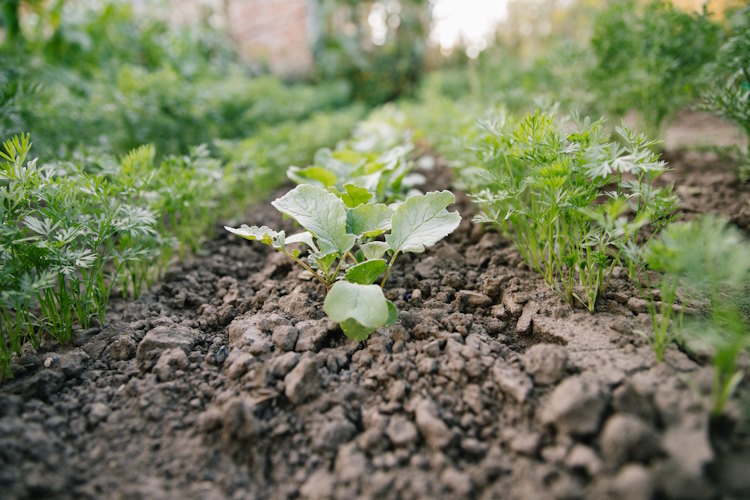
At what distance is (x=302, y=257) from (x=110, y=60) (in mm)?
4348

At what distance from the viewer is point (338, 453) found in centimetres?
105

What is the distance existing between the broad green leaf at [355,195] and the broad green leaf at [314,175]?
382 millimetres

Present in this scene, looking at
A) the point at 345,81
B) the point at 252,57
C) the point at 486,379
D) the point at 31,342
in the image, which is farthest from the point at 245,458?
the point at 252,57

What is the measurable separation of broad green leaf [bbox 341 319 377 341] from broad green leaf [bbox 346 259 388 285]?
0.55ft

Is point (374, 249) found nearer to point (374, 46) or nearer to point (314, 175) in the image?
point (314, 175)

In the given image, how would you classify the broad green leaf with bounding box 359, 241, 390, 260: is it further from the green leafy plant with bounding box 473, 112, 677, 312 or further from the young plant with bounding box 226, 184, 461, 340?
the green leafy plant with bounding box 473, 112, 677, 312

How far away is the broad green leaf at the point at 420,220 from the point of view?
4.80 feet

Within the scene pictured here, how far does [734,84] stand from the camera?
2.00 metres

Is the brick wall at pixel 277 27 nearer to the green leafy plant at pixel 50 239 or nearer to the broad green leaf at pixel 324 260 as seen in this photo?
the green leafy plant at pixel 50 239

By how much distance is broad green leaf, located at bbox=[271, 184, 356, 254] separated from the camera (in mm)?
1461

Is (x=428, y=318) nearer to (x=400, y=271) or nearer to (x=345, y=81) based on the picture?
(x=400, y=271)

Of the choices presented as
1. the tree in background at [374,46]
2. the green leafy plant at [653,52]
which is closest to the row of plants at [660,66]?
the green leafy plant at [653,52]

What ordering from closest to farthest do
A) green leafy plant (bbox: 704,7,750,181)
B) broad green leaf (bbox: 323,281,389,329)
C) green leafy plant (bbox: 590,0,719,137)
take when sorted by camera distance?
broad green leaf (bbox: 323,281,389,329) → green leafy plant (bbox: 704,7,750,181) → green leafy plant (bbox: 590,0,719,137)

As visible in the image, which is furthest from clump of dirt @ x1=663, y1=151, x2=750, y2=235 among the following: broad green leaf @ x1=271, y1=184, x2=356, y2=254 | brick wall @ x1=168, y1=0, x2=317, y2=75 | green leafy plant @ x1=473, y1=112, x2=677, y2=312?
brick wall @ x1=168, y1=0, x2=317, y2=75
